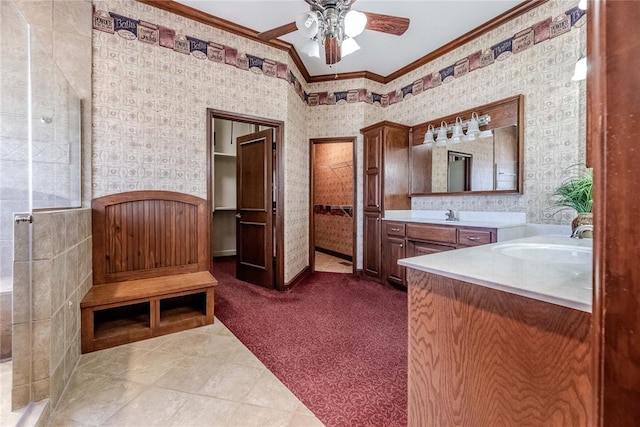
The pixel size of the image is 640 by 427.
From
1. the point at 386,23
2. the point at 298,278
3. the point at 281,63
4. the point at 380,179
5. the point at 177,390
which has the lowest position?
the point at 177,390

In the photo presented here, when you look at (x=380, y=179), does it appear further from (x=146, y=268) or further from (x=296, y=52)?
(x=146, y=268)

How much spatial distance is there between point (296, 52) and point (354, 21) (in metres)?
1.81

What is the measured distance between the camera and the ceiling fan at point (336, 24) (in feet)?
5.96

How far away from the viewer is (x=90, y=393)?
59.5 inches

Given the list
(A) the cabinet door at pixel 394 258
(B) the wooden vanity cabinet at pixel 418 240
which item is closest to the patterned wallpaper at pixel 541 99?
(B) the wooden vanity cabinet at pixel 418 240

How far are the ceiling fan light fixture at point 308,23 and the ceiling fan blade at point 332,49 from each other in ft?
0.53

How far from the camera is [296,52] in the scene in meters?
3.41

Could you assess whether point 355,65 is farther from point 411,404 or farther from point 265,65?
point 411,404

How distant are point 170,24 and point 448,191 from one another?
3401 mm

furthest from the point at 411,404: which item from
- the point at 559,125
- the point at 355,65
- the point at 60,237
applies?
the point at 355,65

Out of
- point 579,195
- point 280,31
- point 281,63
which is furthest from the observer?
point 281,63

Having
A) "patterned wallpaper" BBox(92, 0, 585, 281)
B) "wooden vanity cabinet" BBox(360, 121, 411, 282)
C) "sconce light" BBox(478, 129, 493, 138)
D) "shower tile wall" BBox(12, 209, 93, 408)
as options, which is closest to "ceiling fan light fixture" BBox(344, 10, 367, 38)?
"patterned wallpaper" BBox(92, 0, 585, 281)

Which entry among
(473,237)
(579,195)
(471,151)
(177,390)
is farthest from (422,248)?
(177,390)

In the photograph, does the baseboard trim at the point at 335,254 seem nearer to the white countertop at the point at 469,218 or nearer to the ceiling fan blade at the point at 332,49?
the white countertop at the point at 469,218
